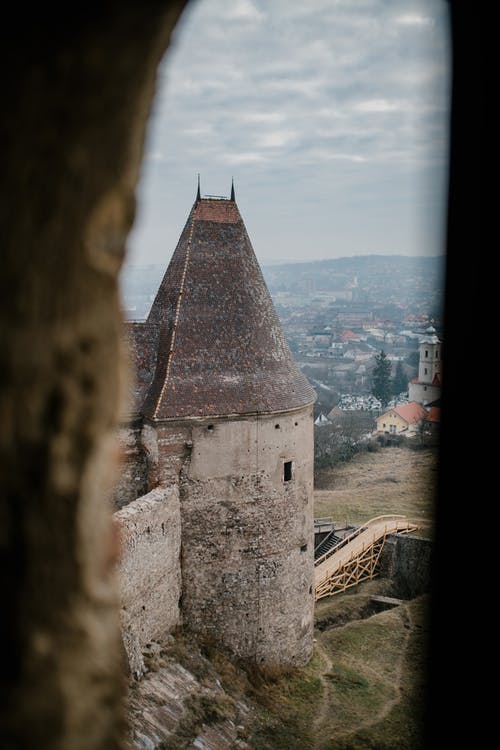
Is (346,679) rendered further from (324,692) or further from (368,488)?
(368,488)

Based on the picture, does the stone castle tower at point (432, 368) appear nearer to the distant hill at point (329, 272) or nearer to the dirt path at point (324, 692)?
the dirt path at point (324, 692)

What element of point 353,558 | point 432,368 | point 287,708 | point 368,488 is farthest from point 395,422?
point 432,368

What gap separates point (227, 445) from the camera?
1538 cm

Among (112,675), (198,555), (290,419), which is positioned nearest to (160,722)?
(198,555)

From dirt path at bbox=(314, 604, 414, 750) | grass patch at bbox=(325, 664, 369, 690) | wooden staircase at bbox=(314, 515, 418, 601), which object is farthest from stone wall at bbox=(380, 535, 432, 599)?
grass patch at bbox=(325, 664, 369, 690)

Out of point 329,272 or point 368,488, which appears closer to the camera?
point 368,488

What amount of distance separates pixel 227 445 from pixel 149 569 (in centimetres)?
316

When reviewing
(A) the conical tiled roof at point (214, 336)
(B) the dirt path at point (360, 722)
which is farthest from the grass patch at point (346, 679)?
(A) the conical tiled roof at point (214, 336)

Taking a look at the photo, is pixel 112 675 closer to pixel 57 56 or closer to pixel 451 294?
pixel 451 294

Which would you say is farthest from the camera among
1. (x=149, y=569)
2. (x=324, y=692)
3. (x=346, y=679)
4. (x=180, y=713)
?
(x=346, y=679)

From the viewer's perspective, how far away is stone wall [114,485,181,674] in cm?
1284

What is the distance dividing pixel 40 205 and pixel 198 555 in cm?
1416

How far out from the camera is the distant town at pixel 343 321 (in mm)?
64938

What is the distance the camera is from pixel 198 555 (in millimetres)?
15461
